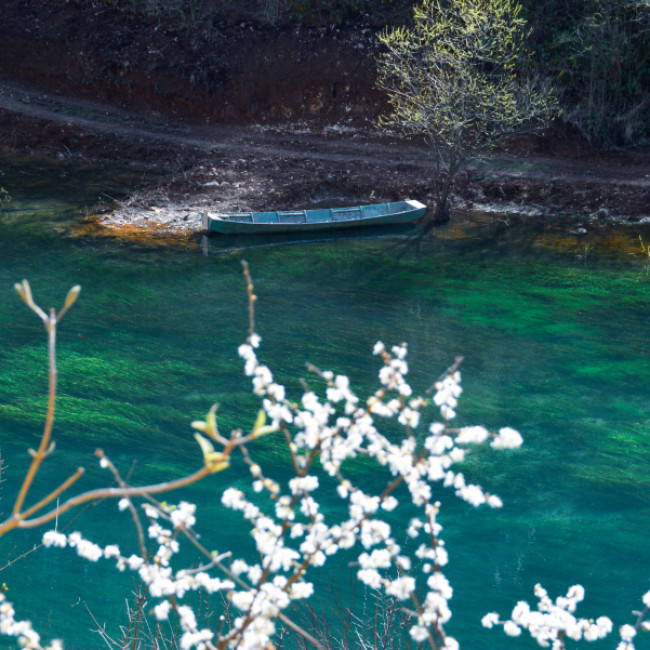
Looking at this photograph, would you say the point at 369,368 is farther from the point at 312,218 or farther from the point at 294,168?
the point at 294,168

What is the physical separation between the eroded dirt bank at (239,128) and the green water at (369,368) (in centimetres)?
210

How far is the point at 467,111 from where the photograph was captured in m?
16.5

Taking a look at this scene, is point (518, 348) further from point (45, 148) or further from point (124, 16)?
point (124, 16)

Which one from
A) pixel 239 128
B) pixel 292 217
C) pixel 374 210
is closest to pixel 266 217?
pixel 292 217

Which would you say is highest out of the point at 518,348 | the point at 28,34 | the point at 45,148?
the point at 28,34

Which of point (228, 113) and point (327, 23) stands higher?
point (327, 23)

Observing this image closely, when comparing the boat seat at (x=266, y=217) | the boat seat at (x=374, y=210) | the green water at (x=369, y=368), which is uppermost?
the boat seat at (x=374, y=210)

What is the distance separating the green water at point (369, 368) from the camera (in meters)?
7.57

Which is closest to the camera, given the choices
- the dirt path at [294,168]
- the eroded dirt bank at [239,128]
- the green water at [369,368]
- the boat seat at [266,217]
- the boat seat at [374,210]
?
the green water at [369,368]

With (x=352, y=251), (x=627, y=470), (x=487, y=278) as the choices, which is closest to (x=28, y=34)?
(x=352, y=251)

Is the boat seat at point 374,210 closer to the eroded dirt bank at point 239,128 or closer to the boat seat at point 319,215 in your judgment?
the boat seat at point 319,215

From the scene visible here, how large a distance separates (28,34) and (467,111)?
53.8ft

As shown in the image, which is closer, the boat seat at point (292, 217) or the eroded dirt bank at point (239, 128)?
the boat seat at point (292, 217)

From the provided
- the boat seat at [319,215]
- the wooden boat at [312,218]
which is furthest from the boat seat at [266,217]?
the boat seat at [319,215]
